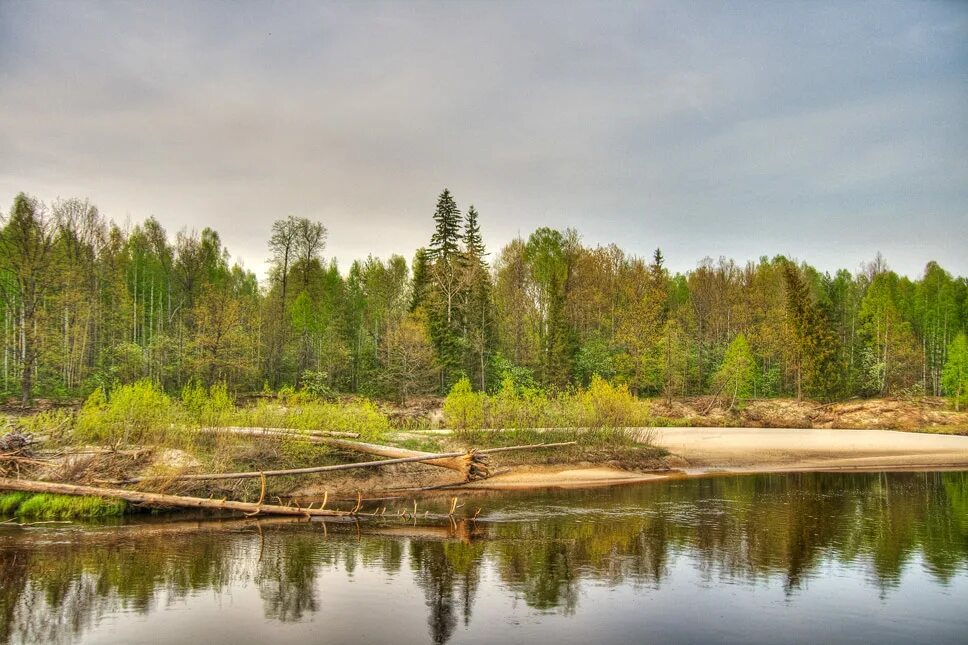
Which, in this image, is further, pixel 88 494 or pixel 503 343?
pixel 503 343

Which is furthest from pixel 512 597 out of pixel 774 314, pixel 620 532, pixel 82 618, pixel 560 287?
pixel 774 314

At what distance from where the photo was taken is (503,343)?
Result: 219ft

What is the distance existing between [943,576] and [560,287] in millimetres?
46386

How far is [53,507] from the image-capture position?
21.6 m

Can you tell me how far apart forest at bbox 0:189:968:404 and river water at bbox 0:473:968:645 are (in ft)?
103

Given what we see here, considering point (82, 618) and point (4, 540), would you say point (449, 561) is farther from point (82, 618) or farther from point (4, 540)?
point (4, 540)

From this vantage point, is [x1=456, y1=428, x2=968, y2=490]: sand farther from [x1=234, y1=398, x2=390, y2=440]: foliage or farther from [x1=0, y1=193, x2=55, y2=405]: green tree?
[x1=0, y1=193, x2=55, y2=405]: green tree

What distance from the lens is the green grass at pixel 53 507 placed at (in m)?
21.5

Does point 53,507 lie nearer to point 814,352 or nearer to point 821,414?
point 821,414

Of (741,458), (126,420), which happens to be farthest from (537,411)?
(126,420)

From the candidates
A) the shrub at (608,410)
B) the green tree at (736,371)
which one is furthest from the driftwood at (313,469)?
the green tree at (736,371)

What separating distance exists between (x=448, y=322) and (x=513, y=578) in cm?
4453

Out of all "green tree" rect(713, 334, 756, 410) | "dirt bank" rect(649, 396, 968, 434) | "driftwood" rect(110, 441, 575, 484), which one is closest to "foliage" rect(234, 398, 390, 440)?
"driftwood" rect(110, 441, 575, 484)

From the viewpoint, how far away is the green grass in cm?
2148
